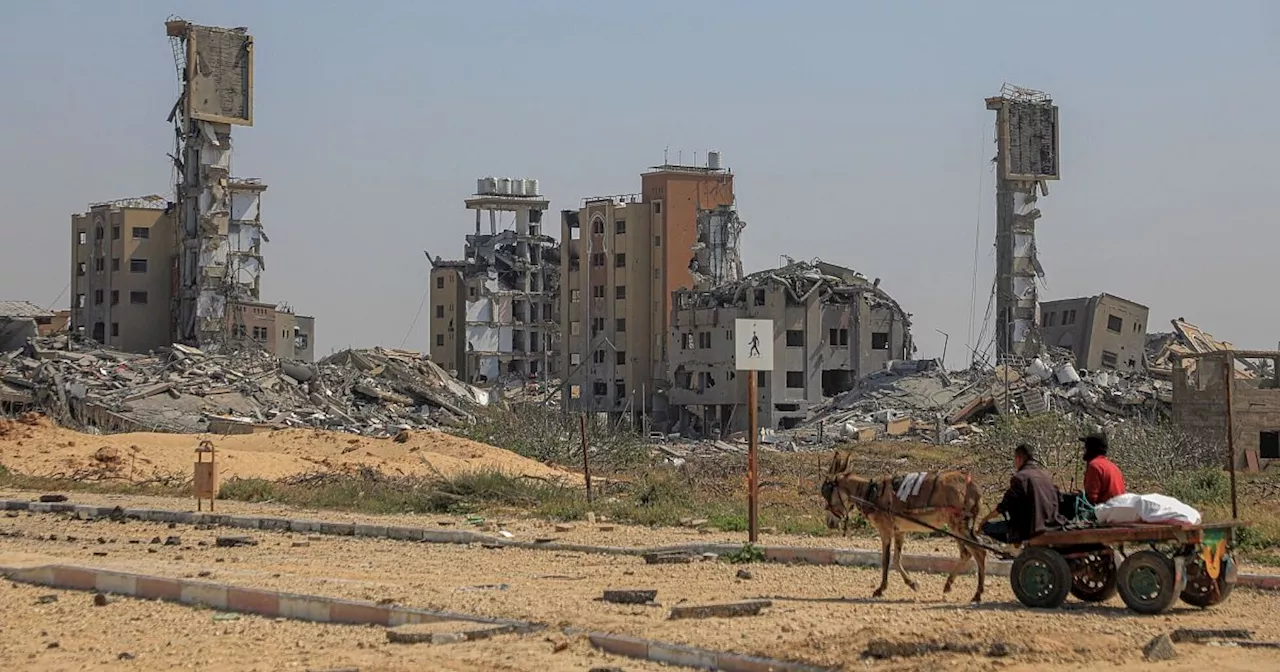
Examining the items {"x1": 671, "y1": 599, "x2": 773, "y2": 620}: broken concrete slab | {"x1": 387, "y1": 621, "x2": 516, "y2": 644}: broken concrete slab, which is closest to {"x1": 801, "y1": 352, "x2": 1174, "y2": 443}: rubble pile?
{"x1": 671, "y1": 599, "x2": 773, "y2": 620}: broken concrete slab

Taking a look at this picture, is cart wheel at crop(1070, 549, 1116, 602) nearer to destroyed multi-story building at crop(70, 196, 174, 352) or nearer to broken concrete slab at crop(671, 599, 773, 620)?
broken concrete slab at crop(671, 599, 773, 620)

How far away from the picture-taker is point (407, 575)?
55.0 ft

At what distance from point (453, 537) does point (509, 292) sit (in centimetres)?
9336

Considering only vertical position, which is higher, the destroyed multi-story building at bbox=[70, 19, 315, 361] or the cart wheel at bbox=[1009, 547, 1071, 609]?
the destroyed multi-story building at bbox=[70, 19, 315, 361]

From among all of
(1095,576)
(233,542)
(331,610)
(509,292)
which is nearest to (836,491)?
(1095,576)

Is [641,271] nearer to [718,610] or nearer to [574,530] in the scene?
[574,530]

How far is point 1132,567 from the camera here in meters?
12.9

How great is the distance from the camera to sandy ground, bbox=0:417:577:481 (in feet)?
120

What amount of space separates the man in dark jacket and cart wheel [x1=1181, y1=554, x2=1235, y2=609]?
1110 mm

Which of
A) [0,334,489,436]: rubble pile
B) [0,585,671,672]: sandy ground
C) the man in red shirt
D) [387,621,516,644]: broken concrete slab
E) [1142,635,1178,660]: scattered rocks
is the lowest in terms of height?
[0,585,671,672]: sandy ground

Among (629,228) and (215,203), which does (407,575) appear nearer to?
(215,203)

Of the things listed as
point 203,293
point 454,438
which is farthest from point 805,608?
point 203,293

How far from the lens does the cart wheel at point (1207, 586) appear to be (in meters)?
13.1

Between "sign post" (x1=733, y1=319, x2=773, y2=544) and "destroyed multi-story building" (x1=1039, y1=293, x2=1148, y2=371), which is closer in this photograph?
"sign post" (x1=733, y1=319, x2=773, y2=544)
